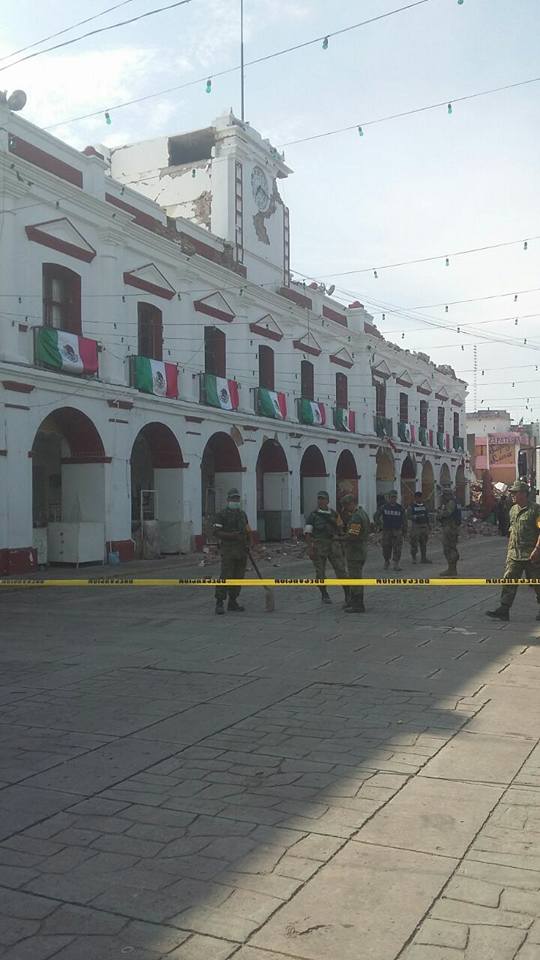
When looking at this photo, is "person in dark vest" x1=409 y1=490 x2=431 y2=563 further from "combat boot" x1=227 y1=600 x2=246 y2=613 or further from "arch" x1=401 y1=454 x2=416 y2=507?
"arch" x1=401 y1=454 x2=416 y2=507

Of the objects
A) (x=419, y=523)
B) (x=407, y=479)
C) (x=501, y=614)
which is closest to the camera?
(x=501, y=614)

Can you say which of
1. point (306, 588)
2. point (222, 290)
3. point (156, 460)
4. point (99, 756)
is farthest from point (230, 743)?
point (222, 290)

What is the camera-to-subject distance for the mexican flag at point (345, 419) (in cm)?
3253

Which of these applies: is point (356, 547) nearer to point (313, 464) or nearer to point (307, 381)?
point (307, 381)

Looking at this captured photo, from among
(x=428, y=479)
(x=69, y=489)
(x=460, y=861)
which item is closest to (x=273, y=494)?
(x=69, y=489)

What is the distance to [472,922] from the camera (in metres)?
3.27

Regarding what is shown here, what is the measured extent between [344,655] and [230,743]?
10.1 feet

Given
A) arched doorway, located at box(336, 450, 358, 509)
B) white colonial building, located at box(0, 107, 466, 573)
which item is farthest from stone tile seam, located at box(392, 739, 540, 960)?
arched doorway, located at box(336, 450, 358, 509)

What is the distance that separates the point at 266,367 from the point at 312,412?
2.77m

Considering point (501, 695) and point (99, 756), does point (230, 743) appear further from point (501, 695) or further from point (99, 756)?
point (501, 695)

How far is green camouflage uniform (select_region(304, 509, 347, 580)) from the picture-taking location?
41.2 feet

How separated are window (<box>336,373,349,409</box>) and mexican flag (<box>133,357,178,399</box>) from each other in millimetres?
12153

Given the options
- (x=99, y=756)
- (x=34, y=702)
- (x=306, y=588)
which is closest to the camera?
(x=99, y=756)

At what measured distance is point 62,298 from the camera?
63.8 feet
